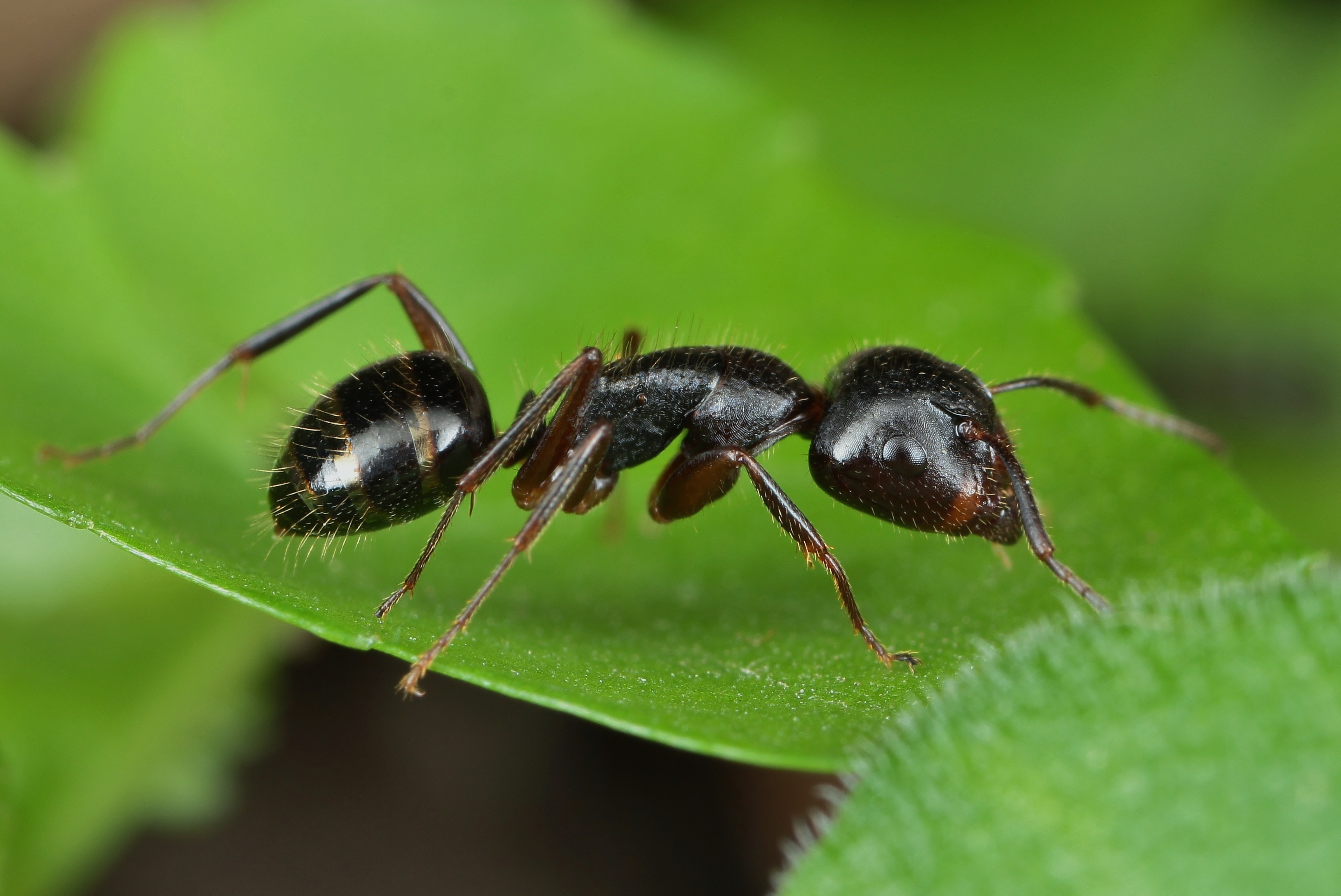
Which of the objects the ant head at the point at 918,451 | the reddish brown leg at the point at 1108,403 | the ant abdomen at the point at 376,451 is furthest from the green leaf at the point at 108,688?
the reddish brown leg at the point at 1108,403

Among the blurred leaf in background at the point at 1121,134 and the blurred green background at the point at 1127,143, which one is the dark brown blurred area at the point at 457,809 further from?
the blurred leaf in background at the point at 1121,134

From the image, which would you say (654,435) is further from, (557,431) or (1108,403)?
(1108,403)

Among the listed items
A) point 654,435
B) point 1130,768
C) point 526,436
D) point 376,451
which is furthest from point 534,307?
point 1130,768

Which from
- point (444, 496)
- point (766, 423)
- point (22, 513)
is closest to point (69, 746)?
point (22, 513)

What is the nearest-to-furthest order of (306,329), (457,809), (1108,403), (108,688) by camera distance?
1. (1108,403)
2. (306,329)
3. (108,688)
4. (457,809)

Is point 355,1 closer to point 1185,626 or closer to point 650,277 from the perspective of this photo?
point 650,277
